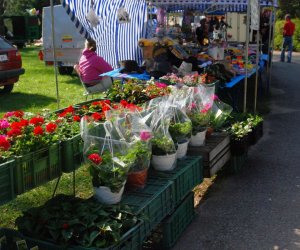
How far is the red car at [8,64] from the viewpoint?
10278 millimetres

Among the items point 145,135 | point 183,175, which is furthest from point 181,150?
point 145,135

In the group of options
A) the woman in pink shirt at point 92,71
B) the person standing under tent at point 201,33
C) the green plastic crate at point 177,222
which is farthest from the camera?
the person standing under tent at point 201,33

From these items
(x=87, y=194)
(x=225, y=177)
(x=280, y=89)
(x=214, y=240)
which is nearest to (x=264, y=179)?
(x=225, y=177)

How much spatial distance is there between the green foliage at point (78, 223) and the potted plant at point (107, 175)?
0.11 meters

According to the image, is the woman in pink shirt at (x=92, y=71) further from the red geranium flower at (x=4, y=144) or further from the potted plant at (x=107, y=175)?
the red geranium flower at (x=4, y=144)

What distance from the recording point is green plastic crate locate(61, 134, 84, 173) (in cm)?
356

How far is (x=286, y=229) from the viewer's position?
429 centimetres

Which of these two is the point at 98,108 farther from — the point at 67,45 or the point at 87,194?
the point at 67,45

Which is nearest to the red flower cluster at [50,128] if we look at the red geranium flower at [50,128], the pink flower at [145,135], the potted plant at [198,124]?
the red geranium flower at [50,128]

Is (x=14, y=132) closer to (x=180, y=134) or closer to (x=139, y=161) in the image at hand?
(x=139, y=161)

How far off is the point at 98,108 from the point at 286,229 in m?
2.25

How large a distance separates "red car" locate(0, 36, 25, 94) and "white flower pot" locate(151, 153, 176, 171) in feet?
23.4

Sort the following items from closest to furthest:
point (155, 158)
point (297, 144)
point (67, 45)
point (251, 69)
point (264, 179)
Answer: point (155, 158) → point (264, 179) → point (297, 144) → point (251, 69) → point (67, 45)

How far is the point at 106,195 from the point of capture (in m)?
3.37
